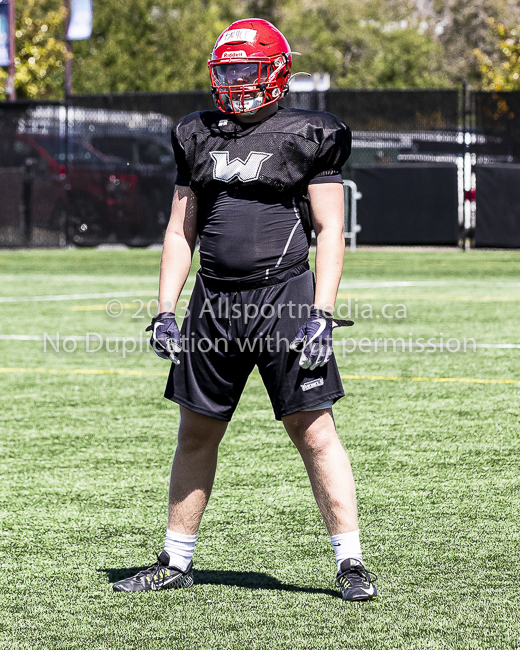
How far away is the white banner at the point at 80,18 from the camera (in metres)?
28.5

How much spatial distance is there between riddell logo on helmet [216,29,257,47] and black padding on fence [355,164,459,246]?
17271 mm

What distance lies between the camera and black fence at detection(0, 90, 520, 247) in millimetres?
20922

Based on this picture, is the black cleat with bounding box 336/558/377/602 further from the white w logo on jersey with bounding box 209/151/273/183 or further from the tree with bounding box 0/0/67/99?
the tree with bounding box 0/0/67/99

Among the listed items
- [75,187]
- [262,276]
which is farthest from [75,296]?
[262,276]

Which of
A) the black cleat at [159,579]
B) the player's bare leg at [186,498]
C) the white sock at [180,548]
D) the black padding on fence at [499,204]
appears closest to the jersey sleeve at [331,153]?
the player's bare leg at [186,498]

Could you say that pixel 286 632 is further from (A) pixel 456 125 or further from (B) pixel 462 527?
(A) pixel 456 125

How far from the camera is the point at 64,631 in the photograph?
11.7ft

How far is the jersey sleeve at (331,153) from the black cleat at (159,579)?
4.81 ft

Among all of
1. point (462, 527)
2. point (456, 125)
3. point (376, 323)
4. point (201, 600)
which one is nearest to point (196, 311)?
point (201, 600)

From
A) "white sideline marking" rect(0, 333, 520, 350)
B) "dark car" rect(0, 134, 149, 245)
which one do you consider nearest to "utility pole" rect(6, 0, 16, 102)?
"dark car" rect(0, 134, 149, 245)

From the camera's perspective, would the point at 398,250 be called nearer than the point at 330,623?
No

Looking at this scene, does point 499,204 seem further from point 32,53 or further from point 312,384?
point 312,384

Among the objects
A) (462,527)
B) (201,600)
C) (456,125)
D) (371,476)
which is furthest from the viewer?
(456,125)

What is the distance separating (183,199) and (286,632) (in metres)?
1.57
